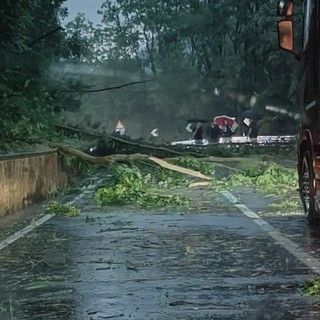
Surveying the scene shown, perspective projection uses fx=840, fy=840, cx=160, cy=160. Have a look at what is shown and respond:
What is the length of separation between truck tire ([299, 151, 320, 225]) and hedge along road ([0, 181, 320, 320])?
12.0 inches

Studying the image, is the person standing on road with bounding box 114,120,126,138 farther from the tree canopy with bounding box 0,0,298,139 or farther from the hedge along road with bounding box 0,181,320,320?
the hedge along road with bounding box 0,181,320,320

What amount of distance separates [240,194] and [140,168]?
8.31ft

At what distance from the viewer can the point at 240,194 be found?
19.6 m

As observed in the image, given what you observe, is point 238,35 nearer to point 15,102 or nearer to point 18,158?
point 15,102

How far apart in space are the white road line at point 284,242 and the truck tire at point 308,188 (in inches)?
26.6

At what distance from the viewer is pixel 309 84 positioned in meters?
12.5

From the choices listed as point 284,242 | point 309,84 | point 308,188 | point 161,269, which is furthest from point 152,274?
point 308,188

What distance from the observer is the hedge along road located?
670 centimetres

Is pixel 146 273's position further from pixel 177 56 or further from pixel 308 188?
pixel 177 56

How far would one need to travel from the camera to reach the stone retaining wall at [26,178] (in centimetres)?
1495

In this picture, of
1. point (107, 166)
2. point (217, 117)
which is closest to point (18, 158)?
point (107, 166)

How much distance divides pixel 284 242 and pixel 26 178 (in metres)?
7.42

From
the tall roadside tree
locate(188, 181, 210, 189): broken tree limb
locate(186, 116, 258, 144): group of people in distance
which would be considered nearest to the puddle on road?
locate(188, 181, 210, 189): broken tree limb

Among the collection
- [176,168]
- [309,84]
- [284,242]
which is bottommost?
[284,242]
